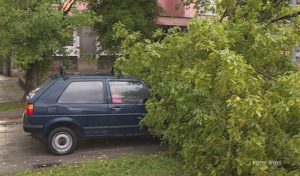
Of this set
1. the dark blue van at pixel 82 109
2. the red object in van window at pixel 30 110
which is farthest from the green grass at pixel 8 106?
the red object in van window at pixel 30 110

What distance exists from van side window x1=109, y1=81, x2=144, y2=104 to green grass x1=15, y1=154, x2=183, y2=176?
4.63 feet

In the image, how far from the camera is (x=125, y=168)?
7.53 m

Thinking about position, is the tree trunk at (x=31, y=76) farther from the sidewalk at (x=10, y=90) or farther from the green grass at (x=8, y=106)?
the sidewalk at (x=10, y=90)

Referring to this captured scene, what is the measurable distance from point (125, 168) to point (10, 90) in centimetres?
1303

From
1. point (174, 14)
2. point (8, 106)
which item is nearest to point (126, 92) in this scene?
point (8, 106)

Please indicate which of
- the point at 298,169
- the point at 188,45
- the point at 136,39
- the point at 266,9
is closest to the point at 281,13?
the point at 266,9

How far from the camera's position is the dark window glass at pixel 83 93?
8.79 metres

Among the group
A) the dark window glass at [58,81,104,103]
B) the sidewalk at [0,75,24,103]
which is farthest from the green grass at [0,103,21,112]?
the dark window glass at [58,81,104,103]

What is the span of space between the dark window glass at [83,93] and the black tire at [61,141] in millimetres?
597

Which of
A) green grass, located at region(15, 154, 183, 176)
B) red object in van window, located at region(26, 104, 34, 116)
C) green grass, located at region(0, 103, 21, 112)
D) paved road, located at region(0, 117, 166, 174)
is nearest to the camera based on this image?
green grass, located at region(15, 154, 183, 176)

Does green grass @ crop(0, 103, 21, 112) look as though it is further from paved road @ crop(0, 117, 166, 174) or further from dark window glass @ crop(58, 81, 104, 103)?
dark window glass @ crop(58, 81, 104, 103)

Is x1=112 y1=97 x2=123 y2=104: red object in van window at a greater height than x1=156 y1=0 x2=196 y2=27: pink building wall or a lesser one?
lesser

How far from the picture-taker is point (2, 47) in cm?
1325

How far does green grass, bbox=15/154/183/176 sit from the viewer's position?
285 inches
